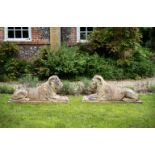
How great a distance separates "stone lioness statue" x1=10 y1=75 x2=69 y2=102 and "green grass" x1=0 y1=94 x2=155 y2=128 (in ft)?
0.56

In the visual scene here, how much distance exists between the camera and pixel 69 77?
9125mm

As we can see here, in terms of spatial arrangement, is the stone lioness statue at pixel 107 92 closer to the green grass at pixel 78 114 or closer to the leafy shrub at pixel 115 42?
the green grass at pixel 78 114

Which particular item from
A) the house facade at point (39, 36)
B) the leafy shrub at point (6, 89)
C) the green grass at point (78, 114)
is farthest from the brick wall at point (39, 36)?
the green grass at point (78, 114)

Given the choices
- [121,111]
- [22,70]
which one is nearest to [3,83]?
[22,70]

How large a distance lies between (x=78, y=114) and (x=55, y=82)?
2.69ft

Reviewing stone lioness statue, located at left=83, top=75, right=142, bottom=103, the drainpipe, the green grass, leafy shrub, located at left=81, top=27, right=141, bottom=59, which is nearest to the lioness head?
the green grass

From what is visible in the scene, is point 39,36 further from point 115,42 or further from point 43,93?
point 115,42

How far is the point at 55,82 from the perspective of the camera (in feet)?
29.7

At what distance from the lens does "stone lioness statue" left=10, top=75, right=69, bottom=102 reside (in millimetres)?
9039

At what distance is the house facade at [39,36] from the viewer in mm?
9125

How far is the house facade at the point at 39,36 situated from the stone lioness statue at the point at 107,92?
84 cm

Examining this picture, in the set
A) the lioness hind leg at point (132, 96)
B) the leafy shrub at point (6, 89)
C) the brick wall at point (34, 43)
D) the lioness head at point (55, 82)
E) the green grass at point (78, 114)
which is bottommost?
the green grass at point (78, 114)

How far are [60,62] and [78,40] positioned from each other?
0.65 meters

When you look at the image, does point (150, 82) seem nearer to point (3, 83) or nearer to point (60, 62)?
point (60, 62)
